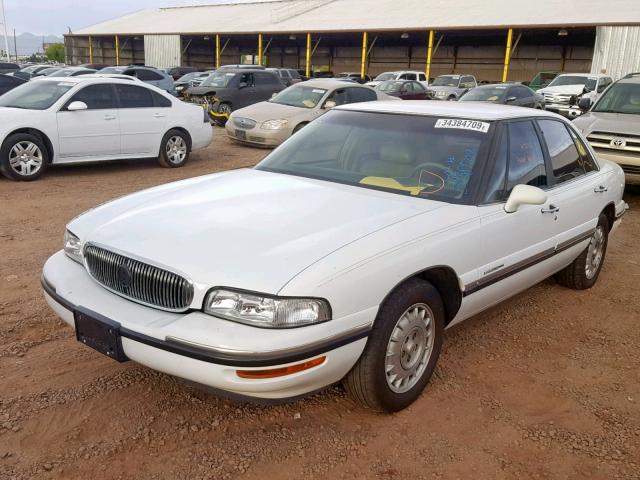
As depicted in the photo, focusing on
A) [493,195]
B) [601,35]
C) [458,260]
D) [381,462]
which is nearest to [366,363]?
[381,462]

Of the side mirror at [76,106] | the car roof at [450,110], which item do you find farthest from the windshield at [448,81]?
the car roof at [450,110]

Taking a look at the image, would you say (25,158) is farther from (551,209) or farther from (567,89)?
(567,89)

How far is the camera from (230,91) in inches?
704

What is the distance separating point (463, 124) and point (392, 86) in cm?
1779

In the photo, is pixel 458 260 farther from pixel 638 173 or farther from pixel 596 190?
pixel 638 173

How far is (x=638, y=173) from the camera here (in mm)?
8688

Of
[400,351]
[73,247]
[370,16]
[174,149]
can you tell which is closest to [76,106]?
[174,149]

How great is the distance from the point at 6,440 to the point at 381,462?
5.86 feet

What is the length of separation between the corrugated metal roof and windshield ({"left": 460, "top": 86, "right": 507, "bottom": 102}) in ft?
44.4

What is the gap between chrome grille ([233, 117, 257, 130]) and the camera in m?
13.2

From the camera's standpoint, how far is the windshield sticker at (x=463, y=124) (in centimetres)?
388

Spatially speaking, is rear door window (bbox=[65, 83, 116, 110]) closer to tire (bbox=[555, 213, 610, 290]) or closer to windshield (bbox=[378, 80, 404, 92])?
tire (bbox=[555, 213, 610, 290])

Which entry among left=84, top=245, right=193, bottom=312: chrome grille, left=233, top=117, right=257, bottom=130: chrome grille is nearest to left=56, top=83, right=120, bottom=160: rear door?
left=233, top=117, right=257, bottom=130: chrome grille

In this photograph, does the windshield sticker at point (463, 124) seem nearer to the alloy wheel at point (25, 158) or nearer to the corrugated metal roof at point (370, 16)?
the alloy wheel at point (25, 158)
